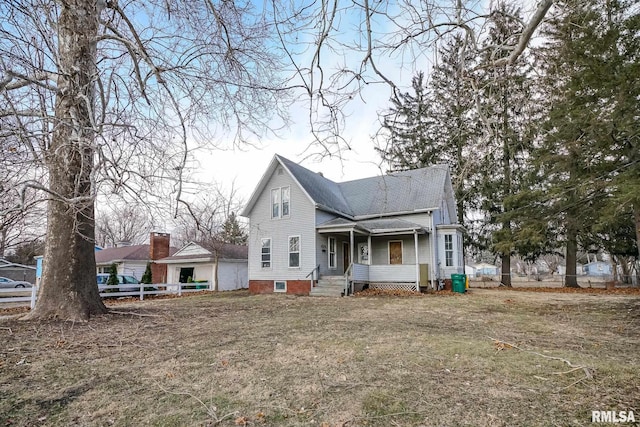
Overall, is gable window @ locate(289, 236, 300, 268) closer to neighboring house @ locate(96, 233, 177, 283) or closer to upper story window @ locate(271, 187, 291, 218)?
upper story window @ locate(271, 187, 291, 218)

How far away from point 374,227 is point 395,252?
210cm

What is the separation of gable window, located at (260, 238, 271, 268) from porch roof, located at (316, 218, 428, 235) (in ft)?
10.7

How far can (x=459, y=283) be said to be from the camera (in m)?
17.8

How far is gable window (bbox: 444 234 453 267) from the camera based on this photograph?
18938 millimetres

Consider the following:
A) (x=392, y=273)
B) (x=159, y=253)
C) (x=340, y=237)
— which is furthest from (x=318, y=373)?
(x=159, y=253)

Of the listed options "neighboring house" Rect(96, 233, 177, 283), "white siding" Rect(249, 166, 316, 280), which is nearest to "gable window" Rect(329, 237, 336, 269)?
"white siding" Rect(249, 166, 316, 280)

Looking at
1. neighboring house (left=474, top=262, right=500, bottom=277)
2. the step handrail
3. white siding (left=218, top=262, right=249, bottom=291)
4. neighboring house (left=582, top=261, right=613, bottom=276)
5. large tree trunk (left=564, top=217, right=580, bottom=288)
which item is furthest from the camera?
neighboring house (left=474, top=262, right=500, bottom=277)

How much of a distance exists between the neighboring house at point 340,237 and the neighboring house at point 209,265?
6045 mm

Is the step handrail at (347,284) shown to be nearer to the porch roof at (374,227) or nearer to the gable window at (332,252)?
the porch roof at (374,227)

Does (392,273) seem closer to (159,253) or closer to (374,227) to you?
(374,227)

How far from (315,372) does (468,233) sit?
2452cm

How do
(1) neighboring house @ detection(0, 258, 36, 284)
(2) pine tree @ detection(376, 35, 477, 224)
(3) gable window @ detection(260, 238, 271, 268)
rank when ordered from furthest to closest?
(1) neighboring house @ detection(0, 258, 36, 284) < (3) gable window @ detection(260, 238, 271, 268) < (2) pine tree @ detection(376, 35, 477, 224)

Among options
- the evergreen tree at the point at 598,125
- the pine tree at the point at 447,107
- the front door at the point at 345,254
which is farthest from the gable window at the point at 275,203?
the pine tree at the point at 447,107

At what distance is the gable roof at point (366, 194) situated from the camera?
18453 millimetres
